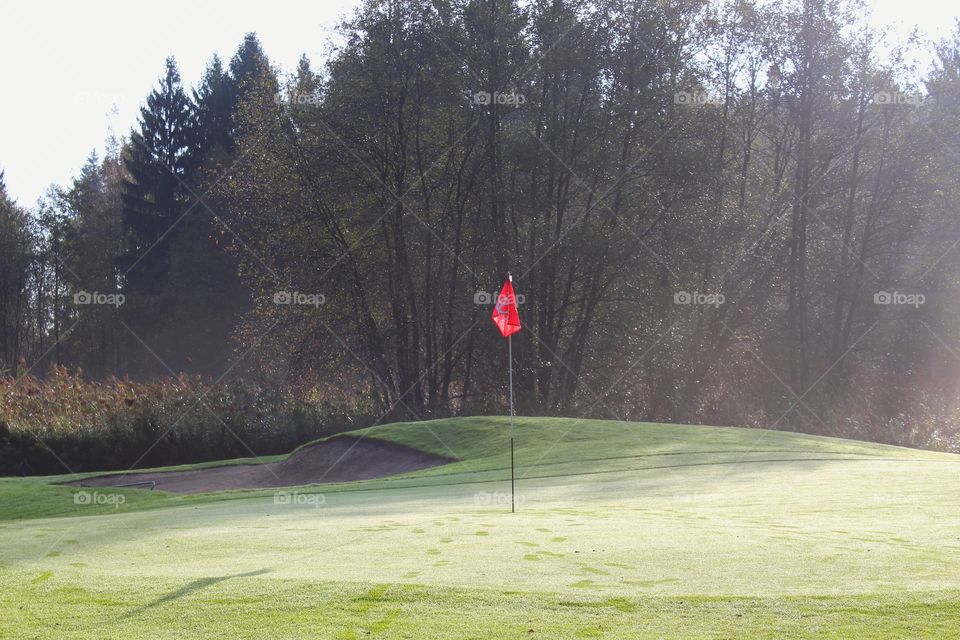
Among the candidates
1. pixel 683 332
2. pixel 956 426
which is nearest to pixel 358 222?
pixel 683 332

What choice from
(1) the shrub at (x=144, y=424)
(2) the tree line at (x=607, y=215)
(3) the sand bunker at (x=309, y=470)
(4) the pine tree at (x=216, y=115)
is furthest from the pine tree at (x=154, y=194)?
(3) the sand bunker at (x=309, y=470)

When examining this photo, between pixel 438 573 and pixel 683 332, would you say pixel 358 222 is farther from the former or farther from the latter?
pixel 438 573

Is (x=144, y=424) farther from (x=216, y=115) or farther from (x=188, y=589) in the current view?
(x=216, y=115)

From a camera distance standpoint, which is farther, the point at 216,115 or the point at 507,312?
the point at 216,115

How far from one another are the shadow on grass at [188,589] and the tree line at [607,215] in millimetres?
26271

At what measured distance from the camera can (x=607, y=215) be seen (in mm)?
36750

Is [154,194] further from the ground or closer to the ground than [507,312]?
further from the ground

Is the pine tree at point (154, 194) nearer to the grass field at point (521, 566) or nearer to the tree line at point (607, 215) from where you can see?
the tree line at point (607, 215)

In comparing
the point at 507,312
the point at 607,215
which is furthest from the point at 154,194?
the point at 507,312

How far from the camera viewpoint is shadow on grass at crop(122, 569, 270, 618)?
222 inches

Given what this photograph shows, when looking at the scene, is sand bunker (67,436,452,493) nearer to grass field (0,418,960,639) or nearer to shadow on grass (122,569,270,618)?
grass field (0,418,960,639)

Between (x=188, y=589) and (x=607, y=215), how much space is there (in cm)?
3184

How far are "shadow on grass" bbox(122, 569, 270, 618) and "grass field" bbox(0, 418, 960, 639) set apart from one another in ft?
0.10

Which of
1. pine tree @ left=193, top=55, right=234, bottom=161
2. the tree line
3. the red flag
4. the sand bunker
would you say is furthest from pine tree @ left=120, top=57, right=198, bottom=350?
the red flag
